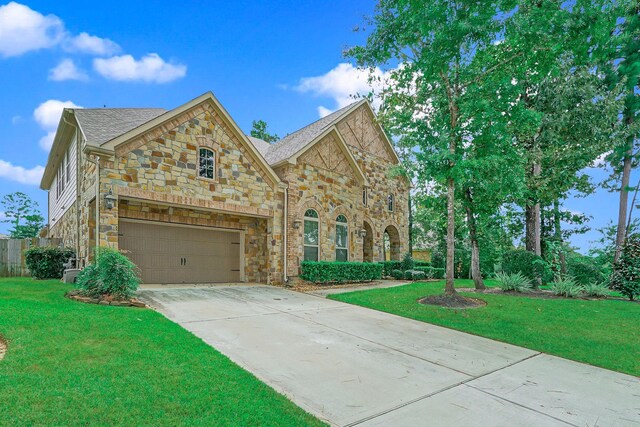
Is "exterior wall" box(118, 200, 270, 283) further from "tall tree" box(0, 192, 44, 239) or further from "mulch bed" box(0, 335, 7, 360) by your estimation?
"tall tree" box(0, 192, 44, 239)

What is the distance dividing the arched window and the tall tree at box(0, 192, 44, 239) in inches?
1105

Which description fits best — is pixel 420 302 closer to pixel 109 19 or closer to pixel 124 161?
pixel 124 161

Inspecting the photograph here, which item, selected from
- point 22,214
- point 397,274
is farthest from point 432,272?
point 22,214

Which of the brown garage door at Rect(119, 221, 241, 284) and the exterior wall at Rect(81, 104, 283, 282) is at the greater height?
the exterior wall at Rect(81, 104, 283, 282)

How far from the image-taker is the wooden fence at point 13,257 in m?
13.5

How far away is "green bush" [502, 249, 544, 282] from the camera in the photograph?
12.4 m

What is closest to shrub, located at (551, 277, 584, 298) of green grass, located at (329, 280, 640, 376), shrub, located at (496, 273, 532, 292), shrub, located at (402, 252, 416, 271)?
green grass, located at (329, 280, 640, 376)

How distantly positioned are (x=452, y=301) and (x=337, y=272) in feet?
17.5

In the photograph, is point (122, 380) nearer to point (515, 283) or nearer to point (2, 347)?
point (2, 347)

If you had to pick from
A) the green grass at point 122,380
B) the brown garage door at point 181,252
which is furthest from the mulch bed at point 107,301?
the brown garage door at point 181,252

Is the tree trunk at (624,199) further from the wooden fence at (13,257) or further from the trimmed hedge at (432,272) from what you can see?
the wooden fence at (13,257)

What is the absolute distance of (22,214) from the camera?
97.7 feet

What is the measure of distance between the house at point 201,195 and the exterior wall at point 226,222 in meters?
0.04

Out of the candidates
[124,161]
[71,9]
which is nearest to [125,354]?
[124,161]
